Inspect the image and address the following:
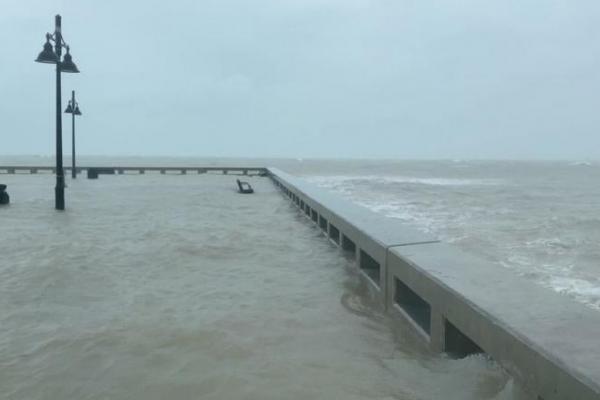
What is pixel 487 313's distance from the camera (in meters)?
3.46

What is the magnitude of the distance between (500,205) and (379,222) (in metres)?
16.4

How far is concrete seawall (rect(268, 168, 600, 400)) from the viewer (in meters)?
2.75

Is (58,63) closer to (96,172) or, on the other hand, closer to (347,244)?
(347,244)

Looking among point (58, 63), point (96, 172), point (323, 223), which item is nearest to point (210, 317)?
point (323, 223)

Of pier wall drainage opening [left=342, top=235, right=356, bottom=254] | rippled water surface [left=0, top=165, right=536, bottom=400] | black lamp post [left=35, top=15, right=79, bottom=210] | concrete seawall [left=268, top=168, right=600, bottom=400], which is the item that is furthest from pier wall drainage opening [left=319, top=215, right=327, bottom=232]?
Result: black lamp post [left=35, top=15, right=79, bottom=210]

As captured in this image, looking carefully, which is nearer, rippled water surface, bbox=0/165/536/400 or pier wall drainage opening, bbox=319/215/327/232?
rippled water surface, bbox=0/165/536/400

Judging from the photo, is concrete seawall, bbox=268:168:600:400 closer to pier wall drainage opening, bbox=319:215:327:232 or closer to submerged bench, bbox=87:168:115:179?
pier wall drainage opening, bbox=319:215:327:232

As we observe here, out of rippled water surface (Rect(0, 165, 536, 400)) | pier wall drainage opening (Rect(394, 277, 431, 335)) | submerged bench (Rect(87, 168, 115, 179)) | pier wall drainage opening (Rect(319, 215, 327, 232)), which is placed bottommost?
rippled water surface (Rect(0, 165, 536, 400))

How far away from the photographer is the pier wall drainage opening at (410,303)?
5020 mm

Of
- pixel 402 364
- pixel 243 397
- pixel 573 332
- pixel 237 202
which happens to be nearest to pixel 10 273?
pixel 243 397

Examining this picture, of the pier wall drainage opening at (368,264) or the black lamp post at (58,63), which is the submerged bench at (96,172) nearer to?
the black lamp post at (58,63)

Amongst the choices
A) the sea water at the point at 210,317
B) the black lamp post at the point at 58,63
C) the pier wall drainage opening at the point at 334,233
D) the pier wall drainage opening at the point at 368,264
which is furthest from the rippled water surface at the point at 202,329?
the black lamp post at the point at 58,63

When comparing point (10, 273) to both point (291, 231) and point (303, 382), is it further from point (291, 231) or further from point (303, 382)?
point (291, 231)

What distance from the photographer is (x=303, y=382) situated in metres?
3.73
